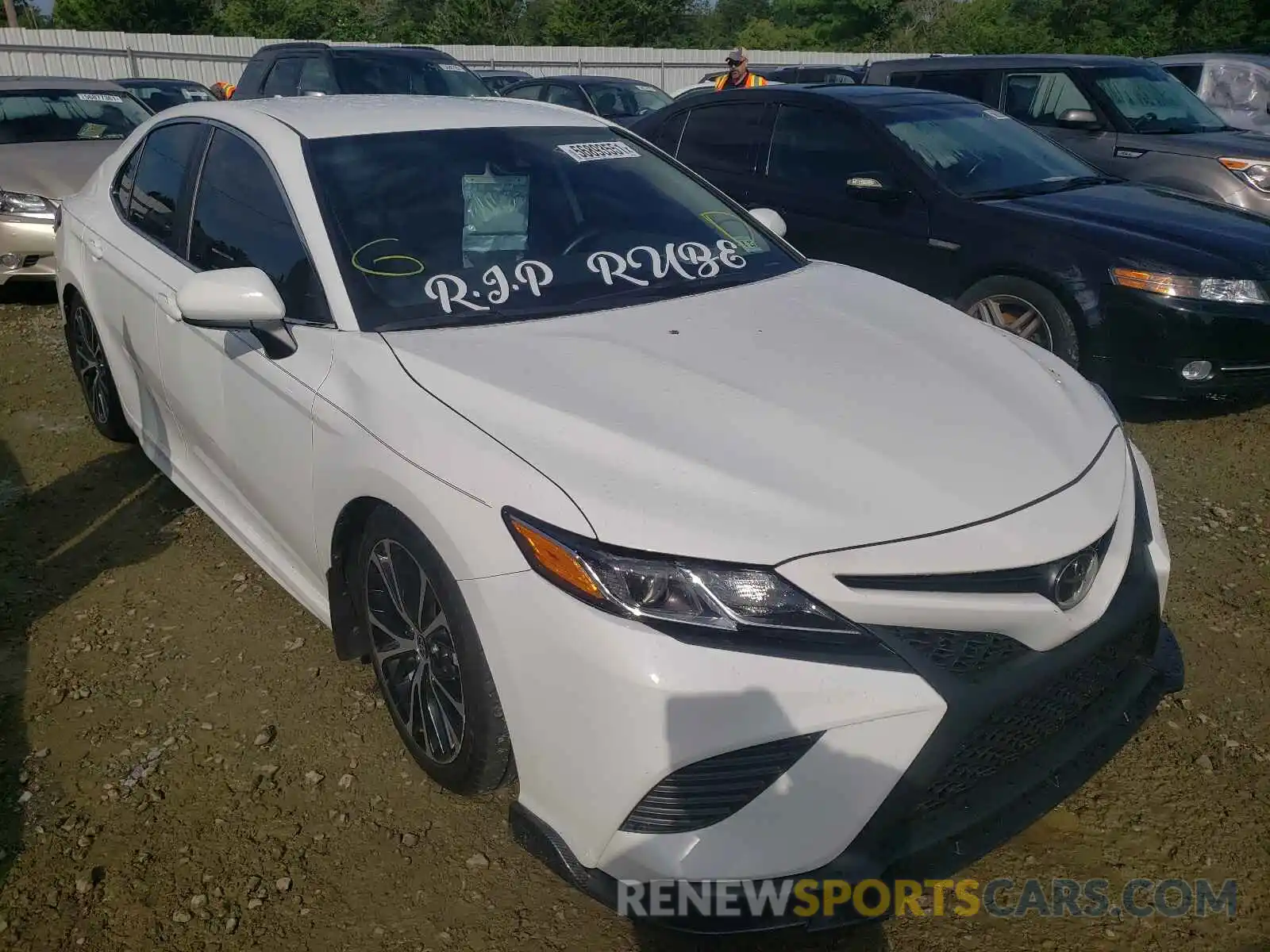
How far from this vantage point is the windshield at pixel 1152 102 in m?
7.35

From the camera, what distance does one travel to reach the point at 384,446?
7.63ft

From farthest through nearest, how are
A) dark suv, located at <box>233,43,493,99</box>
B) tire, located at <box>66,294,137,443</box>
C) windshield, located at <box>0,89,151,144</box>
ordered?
dark suv, located at <box>233,43,493,99</box> → windshield, located at <box>0,89,151,144</box> → tire, located at <box>66,294,137,443</box>

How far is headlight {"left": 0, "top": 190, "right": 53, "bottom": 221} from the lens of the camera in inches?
283

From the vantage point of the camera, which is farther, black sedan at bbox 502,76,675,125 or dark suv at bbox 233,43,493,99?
black sedan at bbox 502,76,675,125

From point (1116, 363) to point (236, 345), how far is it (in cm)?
381

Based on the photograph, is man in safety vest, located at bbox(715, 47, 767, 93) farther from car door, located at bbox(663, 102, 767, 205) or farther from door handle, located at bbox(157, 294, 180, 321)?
door handle, located at bbox(157, 294, 180, 321)

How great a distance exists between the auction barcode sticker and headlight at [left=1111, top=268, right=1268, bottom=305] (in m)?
2.57

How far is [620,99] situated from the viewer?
44.8 feet

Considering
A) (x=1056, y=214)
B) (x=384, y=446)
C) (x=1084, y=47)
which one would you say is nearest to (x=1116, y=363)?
(x=1056, y=214)

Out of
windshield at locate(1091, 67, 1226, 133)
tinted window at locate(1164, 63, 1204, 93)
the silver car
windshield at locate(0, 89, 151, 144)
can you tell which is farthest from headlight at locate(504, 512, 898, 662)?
tinted window at locate(1164, 63, 1204, 93)

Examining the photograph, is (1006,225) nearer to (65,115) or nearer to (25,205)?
(25,205)

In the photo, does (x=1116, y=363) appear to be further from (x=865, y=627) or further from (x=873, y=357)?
(x=865, y=627)

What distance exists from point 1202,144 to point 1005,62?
1.53m

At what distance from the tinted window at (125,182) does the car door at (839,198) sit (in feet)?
10.5
